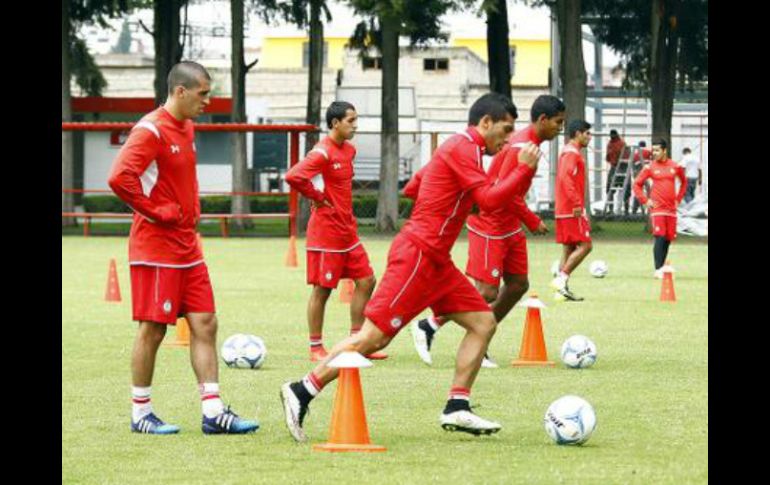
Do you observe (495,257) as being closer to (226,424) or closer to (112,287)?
(226,424)

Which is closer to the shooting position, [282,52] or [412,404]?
[412,404]

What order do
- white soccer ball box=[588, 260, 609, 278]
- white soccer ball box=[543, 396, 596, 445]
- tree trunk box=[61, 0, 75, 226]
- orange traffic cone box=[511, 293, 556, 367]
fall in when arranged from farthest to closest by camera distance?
1. tree trunk box=[61, 0, 75, 226]
2. white soccer ball box=[588, 260, 609, 278]
3. orange traffic cone box=[511, 293, 556, 367]
4. white soccer ball box=[543, 396, 596, 445]

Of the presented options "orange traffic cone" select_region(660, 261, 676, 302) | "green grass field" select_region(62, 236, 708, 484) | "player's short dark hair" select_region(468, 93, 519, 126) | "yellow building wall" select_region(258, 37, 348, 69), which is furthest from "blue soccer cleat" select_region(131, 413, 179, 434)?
"yellow building wall" select_region(258, 37, 348, 69)

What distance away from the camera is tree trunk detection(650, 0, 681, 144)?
45444 mm

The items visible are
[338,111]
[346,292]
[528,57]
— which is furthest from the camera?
[528,57]

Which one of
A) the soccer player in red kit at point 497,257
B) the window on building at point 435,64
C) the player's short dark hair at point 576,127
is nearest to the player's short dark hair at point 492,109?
the soccer player in red kit at point 497,257

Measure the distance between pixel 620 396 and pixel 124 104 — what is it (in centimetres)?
4576

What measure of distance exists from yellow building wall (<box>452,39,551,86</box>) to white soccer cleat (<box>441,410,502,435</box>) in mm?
93367

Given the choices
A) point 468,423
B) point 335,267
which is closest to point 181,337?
point 335,267

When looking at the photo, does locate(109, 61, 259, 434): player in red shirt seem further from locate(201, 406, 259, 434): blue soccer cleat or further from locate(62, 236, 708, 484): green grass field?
locate(62, 236, 708, 484): green grass field

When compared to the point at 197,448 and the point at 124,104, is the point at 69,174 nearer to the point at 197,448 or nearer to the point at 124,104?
the point at 124,104

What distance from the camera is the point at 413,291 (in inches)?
428

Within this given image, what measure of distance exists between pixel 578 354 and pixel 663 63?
3204 centimetres
